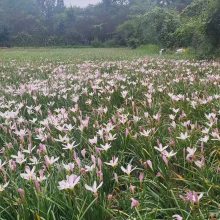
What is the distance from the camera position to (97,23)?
60.8 metres

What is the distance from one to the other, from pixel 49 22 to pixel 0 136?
62.6m

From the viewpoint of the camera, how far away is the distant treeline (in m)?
27.5

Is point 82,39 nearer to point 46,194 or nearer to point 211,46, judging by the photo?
point 211,46

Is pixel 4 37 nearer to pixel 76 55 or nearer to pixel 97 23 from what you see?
pixel 97 23

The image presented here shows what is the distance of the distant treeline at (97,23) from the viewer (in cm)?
2753

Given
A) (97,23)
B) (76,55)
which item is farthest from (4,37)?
(76,55)

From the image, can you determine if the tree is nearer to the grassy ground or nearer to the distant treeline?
the distant treeline

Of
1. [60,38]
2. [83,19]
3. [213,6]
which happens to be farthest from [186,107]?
[83,19]

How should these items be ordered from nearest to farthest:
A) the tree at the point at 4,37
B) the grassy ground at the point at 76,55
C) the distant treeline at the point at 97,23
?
the grassy ground at the point at 76,55, the distant treeline at the point at 97,23, the tree at the point at 4,37

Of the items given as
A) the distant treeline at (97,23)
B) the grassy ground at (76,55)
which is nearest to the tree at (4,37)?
the distant treeline at (97,23)

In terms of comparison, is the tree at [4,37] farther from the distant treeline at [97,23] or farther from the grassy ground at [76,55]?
the grassy ground at [76,55]

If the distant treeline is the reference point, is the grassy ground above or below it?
below

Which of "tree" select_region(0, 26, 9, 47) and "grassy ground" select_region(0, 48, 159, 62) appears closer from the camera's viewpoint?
"grassy ground" select_region(0, 48, 159, 62)

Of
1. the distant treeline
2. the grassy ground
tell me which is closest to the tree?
the distant treeline
